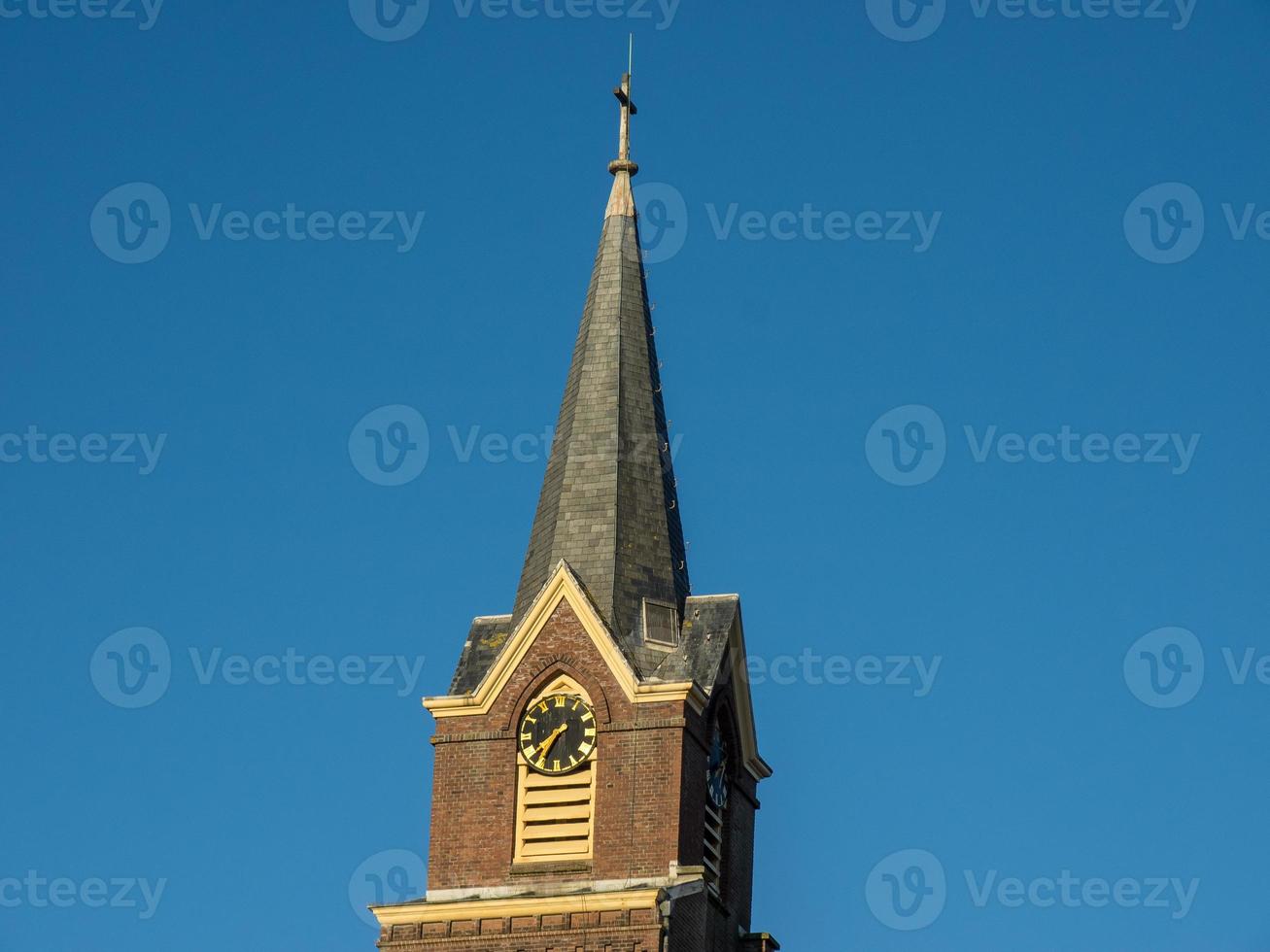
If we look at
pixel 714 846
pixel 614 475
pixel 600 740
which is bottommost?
pixel 714 846

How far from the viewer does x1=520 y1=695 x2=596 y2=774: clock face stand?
230ft

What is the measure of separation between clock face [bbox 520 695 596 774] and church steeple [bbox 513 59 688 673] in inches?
68.3

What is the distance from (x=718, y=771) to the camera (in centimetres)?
7219

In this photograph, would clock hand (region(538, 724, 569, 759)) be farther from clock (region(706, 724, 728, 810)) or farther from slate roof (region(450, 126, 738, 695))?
clock (region(706, 724, 728, 810))

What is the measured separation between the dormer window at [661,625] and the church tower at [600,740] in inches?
1.2

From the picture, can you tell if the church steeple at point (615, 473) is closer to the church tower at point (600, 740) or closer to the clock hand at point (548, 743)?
the church tower at point (600, 740)

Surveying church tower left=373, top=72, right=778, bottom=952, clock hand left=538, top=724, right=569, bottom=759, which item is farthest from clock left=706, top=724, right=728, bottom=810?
clock hand left=538, top=724, right=569, bottom=759

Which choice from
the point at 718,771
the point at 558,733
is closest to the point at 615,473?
the point at 558,733

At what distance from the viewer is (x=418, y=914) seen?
226 feet

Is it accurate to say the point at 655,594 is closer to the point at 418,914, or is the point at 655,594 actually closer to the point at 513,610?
the point at 513,610

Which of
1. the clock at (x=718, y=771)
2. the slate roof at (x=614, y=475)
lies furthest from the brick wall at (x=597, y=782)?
the clock at (x=718, y=771)

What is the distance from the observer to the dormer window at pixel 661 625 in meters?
71.6

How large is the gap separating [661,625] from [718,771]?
139 inches

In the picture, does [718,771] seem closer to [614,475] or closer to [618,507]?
[618,507]
